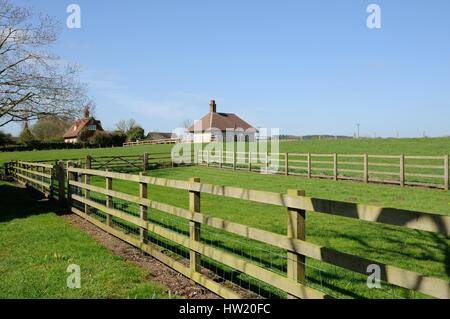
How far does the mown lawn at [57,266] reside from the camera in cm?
494

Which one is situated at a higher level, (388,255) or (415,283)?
(415,283)

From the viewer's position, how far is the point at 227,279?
556 centimetres

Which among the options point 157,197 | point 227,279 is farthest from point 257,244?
point 157,197

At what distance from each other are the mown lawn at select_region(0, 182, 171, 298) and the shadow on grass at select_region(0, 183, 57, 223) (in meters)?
1.32

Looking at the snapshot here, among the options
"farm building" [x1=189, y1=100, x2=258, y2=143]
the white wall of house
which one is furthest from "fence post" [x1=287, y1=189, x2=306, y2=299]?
"farm building" [x1=189, y1=100, x2=258, y2=143]

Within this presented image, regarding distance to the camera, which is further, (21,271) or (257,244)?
(257,244)

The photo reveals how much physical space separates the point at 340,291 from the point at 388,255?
7.42 ft

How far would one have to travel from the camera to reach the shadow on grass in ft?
36.4

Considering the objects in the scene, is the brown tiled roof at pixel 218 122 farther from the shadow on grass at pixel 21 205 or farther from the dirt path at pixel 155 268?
the dirt path at pixel 155 268

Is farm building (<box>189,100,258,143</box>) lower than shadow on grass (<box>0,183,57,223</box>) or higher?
higher

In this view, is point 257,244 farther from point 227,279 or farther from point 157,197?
point 157,197

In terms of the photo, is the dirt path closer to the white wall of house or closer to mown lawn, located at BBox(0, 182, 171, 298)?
mown lawn, located at BBox(0, 182, 171, 298)

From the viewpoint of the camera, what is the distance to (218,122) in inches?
2928

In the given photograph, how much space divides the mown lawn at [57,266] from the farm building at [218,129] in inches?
2368
